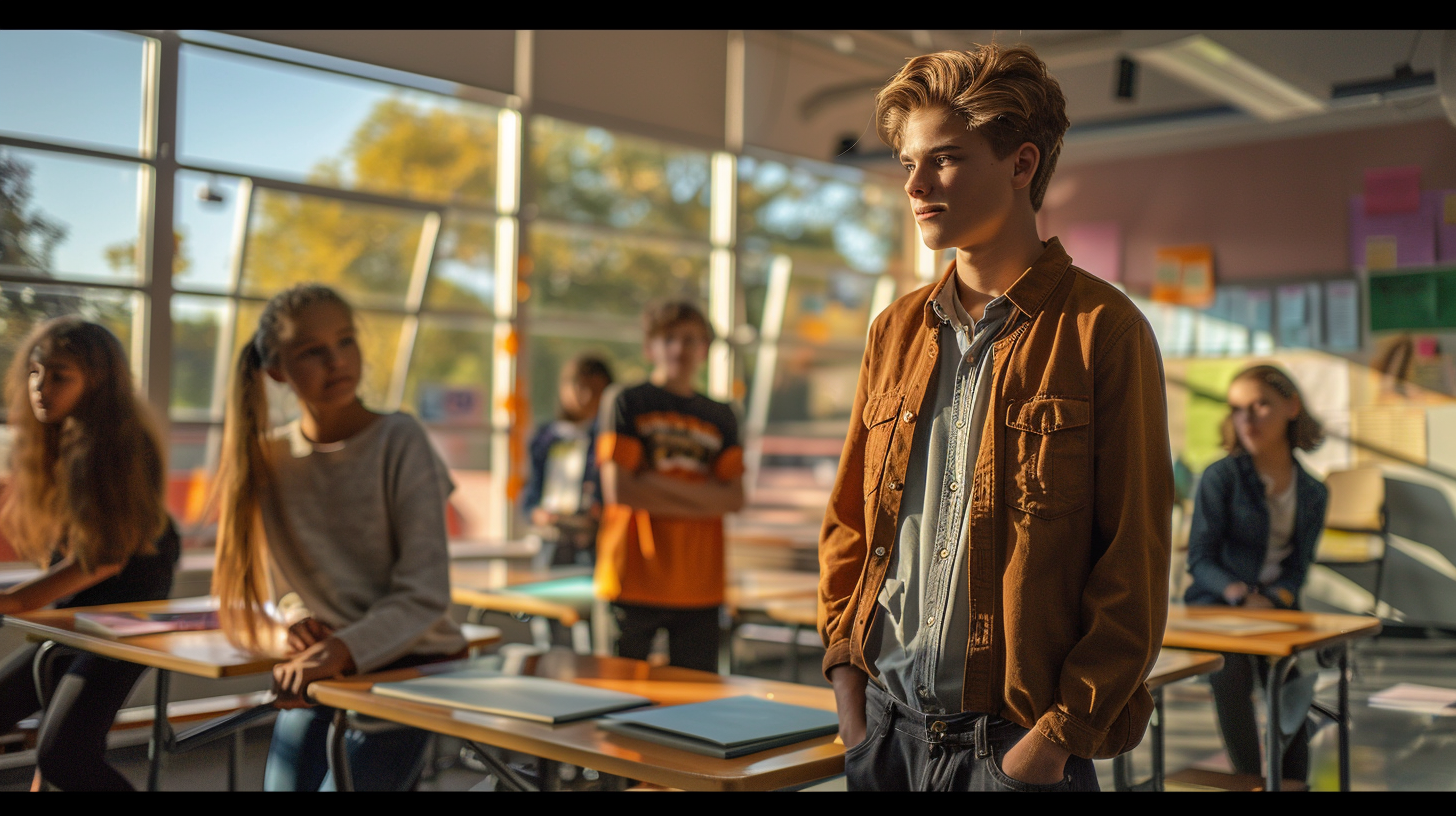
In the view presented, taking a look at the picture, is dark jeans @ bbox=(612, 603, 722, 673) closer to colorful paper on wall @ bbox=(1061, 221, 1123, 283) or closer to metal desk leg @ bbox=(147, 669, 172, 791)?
metal desk leg @ bbox=(147, 669, 172, 791)

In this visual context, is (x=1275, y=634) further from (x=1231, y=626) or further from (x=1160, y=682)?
(x=1160, y=682)

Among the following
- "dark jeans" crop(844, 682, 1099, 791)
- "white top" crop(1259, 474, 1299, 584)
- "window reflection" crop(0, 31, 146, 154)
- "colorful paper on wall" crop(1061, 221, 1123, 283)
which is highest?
"window reflection" crop(0, 31, 146, 154)

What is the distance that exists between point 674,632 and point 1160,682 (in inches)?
55.9

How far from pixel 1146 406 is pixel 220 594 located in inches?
73.3

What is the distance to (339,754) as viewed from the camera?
2006 mm

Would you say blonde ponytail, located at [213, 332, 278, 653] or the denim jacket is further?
the denim jacket

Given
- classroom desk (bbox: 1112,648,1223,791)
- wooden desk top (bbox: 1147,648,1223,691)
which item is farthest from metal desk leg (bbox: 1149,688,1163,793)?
wooden desk top (bbox: 1147,648,1223,691)

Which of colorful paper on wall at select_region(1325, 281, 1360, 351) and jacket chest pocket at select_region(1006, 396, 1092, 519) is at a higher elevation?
colorful paper on wall at select_region(1325, 281, 1360, 351)

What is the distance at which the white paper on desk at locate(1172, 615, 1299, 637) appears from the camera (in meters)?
2.87

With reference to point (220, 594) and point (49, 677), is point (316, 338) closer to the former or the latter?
point (220, 594)

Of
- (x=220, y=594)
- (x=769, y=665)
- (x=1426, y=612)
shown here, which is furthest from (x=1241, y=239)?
(x=220, y=594)

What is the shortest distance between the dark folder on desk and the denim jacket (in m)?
2.00

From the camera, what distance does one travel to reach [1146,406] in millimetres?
1238

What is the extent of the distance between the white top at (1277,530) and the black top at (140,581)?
308cm
